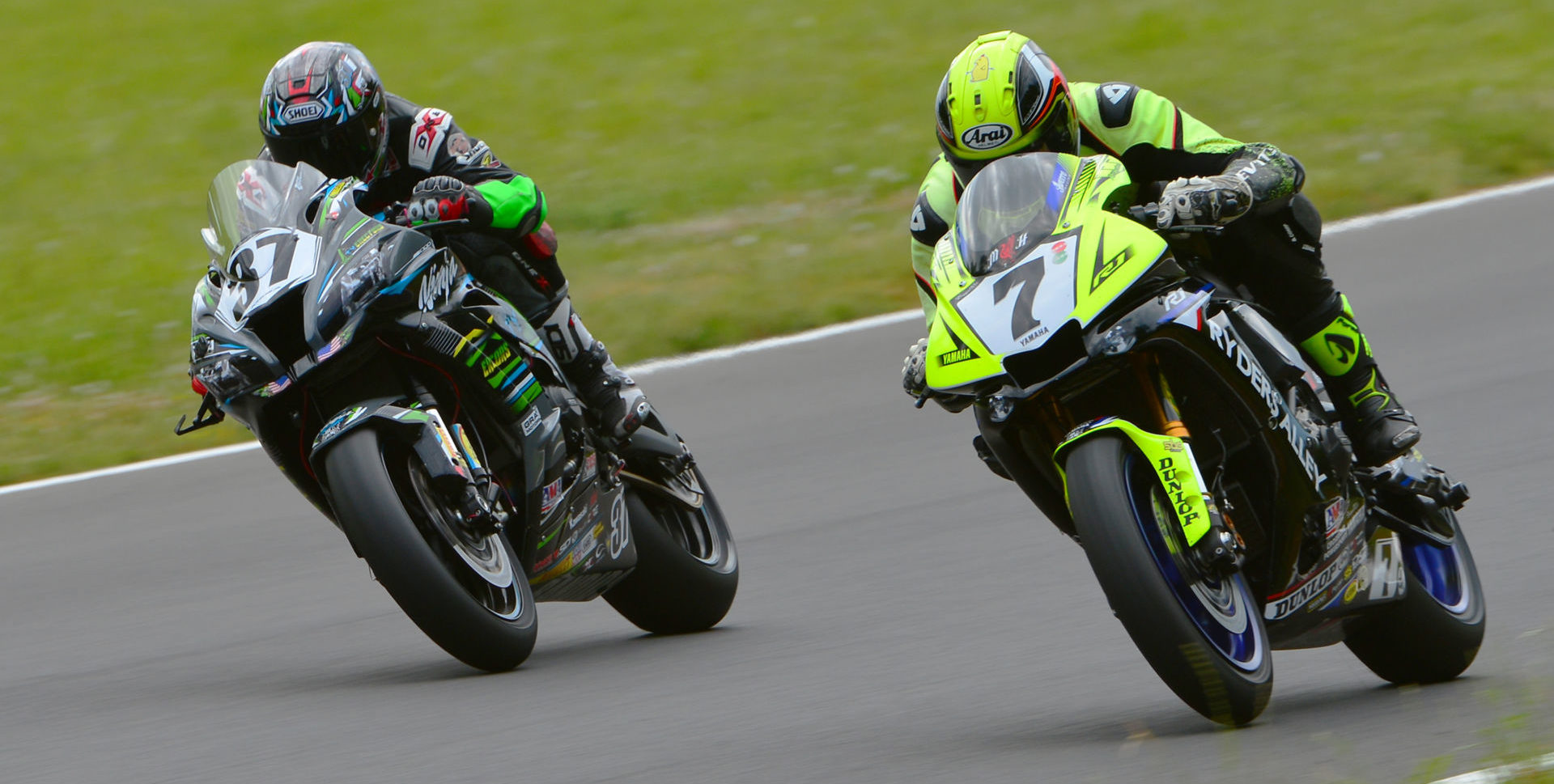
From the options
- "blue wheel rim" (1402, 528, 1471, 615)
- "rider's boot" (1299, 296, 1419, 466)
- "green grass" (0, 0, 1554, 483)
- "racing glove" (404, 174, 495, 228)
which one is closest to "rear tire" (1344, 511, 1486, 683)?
"blue wheel rim" (1402, 528, 1471, 615)

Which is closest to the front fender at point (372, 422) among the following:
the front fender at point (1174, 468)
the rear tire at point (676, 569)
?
the rear tire at point (676, 569)

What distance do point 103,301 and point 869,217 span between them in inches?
178

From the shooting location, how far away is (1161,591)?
3752mm

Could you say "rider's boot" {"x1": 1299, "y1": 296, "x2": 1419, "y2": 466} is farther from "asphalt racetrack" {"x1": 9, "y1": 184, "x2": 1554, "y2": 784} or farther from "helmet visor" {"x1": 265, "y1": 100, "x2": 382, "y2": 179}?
"helmet visor" {"x1": 265, "y1": 100, "x2": 382, "y2": 179}

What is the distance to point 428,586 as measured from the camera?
4.95 m

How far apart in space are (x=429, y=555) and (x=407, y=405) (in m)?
0.48

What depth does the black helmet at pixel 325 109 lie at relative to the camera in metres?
5.41

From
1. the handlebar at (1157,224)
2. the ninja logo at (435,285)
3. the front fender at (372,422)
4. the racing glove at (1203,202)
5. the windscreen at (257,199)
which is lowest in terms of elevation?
the front fender at (372,422)

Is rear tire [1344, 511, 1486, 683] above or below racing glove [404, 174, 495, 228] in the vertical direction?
below

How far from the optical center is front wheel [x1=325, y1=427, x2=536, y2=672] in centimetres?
491

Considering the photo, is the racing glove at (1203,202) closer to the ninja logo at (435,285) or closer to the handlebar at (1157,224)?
the handlebar at (1157,224)

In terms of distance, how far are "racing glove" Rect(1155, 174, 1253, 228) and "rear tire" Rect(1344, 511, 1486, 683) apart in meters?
1.00

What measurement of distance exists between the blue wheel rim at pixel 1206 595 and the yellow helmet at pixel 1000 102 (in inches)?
31.2

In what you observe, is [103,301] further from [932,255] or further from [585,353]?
[932,255]
